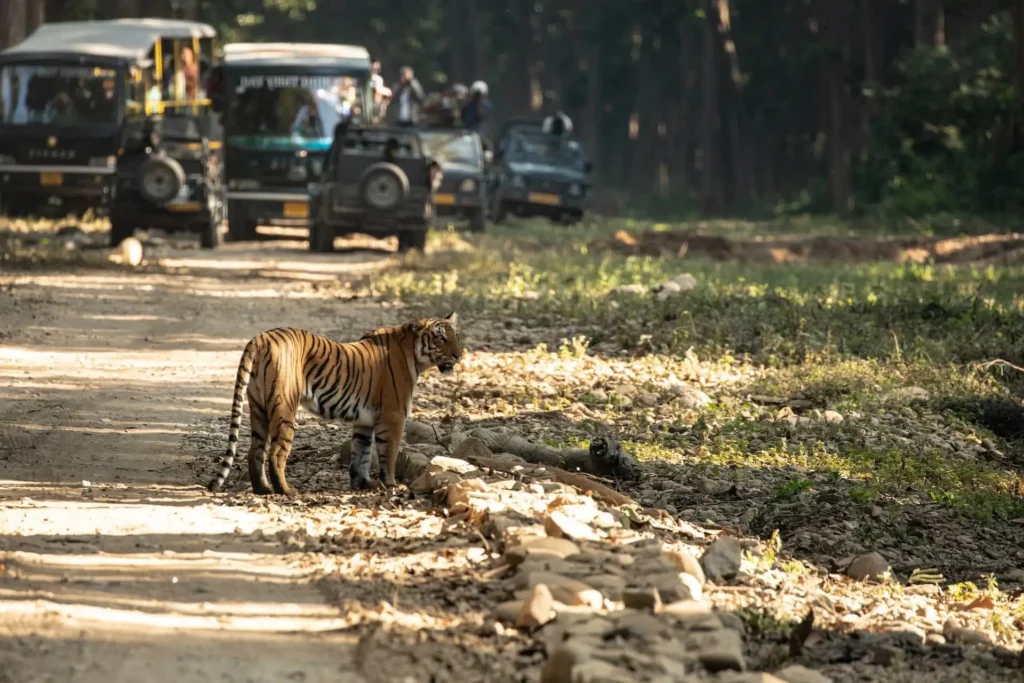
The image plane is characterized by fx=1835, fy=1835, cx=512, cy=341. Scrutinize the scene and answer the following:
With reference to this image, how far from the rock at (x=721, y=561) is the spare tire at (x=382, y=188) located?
18512 mm

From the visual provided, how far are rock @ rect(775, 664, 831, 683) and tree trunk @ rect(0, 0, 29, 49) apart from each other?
3103cm

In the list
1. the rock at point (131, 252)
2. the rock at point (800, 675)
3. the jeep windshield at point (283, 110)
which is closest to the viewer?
the rock at point (800, 675)

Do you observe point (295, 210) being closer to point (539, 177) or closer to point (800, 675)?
point (539, 177)

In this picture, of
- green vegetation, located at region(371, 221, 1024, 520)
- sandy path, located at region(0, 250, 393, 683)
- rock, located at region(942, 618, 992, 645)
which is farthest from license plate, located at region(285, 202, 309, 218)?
rock, located at region(942, 618, 992, 645)

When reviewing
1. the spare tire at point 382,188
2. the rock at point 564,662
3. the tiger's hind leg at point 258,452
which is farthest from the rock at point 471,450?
the spare tire at point 382,188

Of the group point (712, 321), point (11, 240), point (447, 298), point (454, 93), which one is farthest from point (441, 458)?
point (454, 93)

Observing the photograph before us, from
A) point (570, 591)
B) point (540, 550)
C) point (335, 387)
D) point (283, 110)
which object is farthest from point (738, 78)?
point (570, 591)

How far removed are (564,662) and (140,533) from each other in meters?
2.93

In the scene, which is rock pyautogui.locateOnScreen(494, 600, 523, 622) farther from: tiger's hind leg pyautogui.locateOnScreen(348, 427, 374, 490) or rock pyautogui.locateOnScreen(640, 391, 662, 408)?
rock pyautogui.locateOnScreen(640, 391, 662, 408)

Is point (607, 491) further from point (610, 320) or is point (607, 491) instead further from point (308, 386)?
point (610, 320)

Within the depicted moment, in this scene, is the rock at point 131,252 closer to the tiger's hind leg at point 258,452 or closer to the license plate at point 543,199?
the tiger's hind leg at point 258,452

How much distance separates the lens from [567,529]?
827 centimetres

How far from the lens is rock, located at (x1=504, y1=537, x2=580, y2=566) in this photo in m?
7.80

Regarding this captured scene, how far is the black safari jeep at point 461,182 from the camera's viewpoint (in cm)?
3362
